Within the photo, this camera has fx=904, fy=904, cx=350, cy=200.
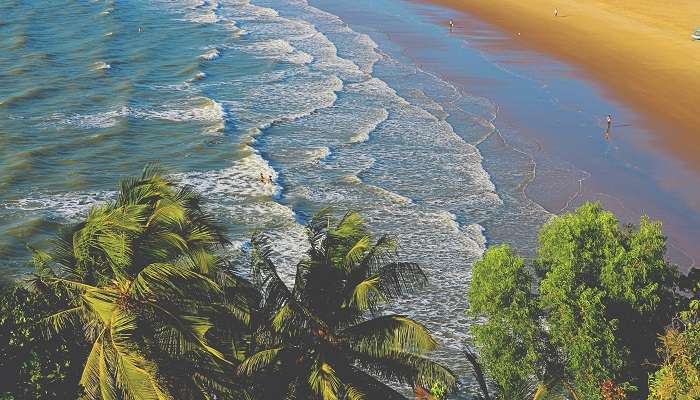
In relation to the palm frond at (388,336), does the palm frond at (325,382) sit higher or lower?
lower

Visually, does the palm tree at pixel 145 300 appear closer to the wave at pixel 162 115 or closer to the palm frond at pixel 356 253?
the palm frond at pixel 356 253

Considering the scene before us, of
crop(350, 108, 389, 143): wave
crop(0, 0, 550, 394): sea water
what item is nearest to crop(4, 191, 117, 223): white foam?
crop(0, 0, 550, 394): sea water

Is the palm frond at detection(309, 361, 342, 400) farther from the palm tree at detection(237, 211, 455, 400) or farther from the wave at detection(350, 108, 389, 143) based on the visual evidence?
the wave at detection(350, 108, 389, 143)

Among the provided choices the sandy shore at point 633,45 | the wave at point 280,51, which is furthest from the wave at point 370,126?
the sandy shore at point 633,45

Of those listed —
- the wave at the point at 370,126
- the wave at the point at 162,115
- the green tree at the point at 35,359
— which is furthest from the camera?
the wave at the point at 370,126

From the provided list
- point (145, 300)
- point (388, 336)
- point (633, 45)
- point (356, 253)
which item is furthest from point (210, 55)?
point (145, 300)

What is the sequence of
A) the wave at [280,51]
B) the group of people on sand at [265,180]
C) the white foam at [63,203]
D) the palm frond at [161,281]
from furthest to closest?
the wave at [280,51] → the group of people on sand at [265,180] → the white foam at [63,203] → the palm frond at [161,281]

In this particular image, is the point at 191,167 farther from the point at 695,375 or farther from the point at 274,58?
the point at 695,375
